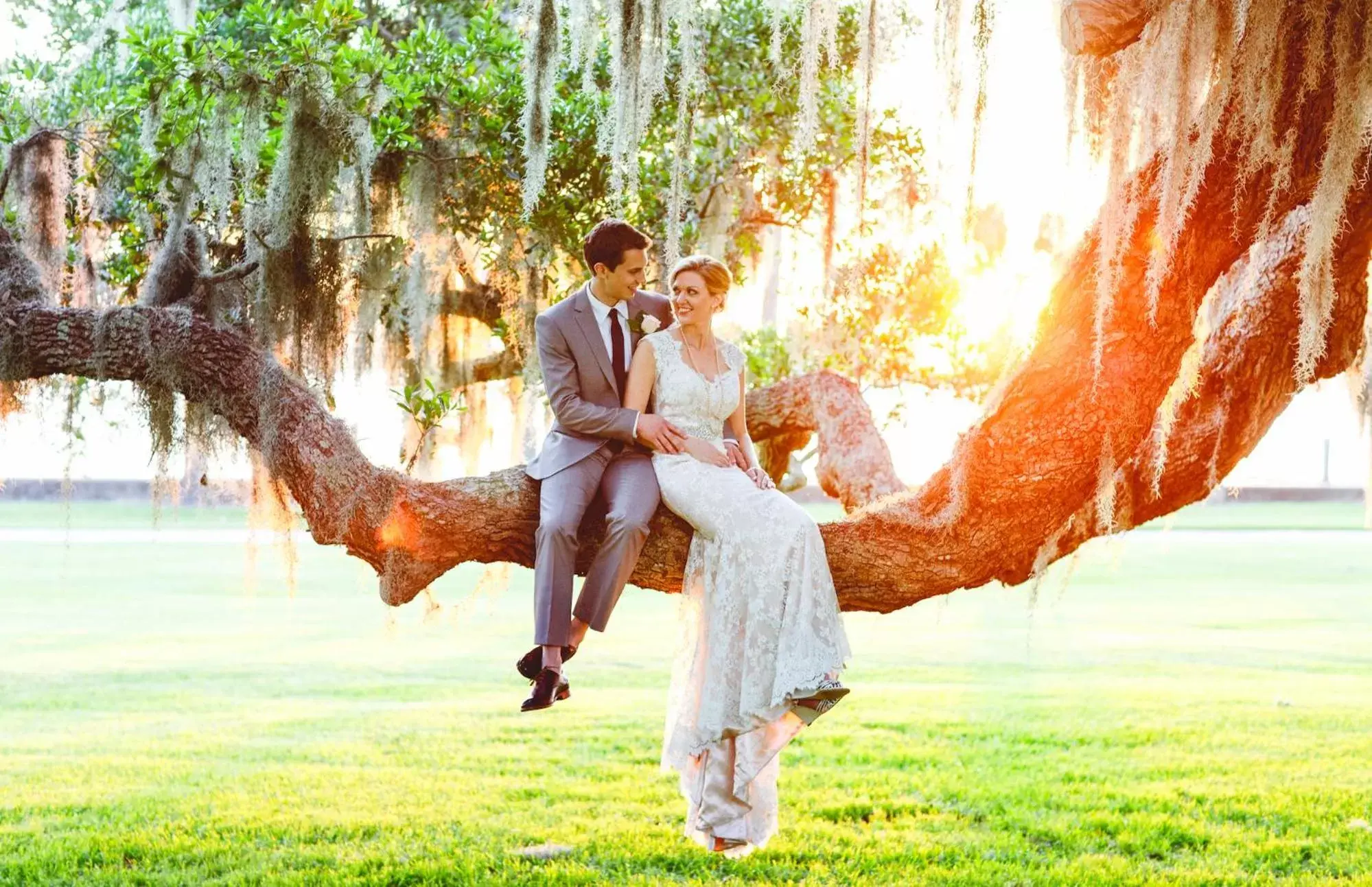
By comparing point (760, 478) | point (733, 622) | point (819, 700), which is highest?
point (760, 478)

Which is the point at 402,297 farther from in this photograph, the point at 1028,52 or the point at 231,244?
the point at 1028,52

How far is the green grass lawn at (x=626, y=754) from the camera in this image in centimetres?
621

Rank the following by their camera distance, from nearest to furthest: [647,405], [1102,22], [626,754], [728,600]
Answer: [1102,22] < [728,600] < [647,405] < [626,754]

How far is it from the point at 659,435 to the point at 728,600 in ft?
1.84

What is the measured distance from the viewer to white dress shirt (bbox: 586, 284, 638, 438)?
4.52m

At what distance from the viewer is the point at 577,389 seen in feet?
14.6

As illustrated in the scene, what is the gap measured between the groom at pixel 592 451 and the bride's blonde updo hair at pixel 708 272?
0.13 metres

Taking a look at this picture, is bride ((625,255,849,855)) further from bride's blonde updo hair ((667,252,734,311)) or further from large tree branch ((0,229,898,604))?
large tree branch ((0,229,898,604))

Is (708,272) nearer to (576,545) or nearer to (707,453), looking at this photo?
(707,453)

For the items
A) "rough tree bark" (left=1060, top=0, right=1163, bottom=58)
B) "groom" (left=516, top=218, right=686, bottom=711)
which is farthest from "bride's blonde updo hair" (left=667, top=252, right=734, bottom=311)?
"rough tree bark" (left=1060, top=0, right=1163, bottom=58)

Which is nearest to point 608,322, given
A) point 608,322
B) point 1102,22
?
point 608,322

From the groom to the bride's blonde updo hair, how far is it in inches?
5.0

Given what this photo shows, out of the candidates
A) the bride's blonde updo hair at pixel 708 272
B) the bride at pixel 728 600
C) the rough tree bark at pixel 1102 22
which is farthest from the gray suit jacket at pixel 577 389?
the rough tree bark at pixel 1102 22

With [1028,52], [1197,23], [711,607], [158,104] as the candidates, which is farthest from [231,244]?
[1197,23]
